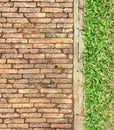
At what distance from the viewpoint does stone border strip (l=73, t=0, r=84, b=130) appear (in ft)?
13.9

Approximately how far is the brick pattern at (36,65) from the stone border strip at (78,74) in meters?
0.08

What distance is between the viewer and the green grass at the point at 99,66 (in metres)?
4.21

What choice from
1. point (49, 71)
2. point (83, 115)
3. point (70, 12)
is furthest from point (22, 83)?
point (70, 12)

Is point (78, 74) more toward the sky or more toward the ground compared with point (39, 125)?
more toward the sky

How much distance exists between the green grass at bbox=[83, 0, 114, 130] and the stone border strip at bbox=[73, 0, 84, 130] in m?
0.08

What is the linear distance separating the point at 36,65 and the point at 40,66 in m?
0.06

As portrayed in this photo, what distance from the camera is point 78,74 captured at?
428 centimetres

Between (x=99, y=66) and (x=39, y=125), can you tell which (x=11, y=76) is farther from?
(x=99, y=66)

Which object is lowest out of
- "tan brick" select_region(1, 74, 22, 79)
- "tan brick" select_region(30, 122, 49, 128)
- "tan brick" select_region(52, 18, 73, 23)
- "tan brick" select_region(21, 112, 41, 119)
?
"tan brick" select_region(30, 122, 49, 128)

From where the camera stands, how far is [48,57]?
4.27 metres

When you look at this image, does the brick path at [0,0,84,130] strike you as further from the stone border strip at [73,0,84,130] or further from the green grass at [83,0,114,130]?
the green grass at [83,0,114,130]

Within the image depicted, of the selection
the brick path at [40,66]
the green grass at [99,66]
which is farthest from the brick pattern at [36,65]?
the green grass at [99,66]

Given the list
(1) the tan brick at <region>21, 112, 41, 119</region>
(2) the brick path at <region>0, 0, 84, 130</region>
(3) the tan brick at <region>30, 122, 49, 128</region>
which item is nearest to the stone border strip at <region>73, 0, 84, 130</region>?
(2) the brick path at <region>0, 0, 84, 130</region>

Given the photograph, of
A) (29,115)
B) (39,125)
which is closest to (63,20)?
(29,115)
